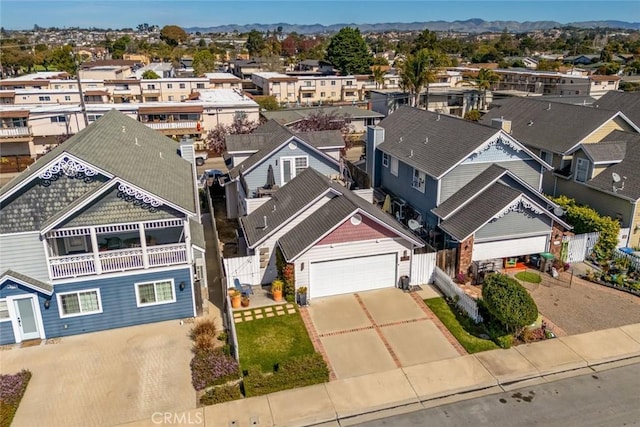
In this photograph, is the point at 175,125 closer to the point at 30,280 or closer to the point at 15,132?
the point at 15,132

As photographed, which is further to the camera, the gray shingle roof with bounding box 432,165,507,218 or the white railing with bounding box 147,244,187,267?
the gray shingle roof with bounding box 432,165,507,218

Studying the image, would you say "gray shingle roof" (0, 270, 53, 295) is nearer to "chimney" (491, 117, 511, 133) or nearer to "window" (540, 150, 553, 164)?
"chimney" (491, 117, 511, 133)

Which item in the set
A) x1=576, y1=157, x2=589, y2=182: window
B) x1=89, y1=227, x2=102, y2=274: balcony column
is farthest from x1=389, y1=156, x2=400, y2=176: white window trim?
x1=89, y1=227, x2=102, y2=274: balcony column

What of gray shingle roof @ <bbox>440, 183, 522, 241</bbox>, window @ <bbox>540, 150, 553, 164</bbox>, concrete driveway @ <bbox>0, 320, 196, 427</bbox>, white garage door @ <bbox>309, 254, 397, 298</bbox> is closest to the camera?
concrete driveway @ <bbox>0, 320, 196, 427</bbox>

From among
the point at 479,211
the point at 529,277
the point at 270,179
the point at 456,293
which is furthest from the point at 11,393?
the point at 529,277

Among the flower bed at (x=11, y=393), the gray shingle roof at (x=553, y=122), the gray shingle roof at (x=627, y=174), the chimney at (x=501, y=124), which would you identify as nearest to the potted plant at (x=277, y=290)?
the flower bed at (x=11, y=393)
